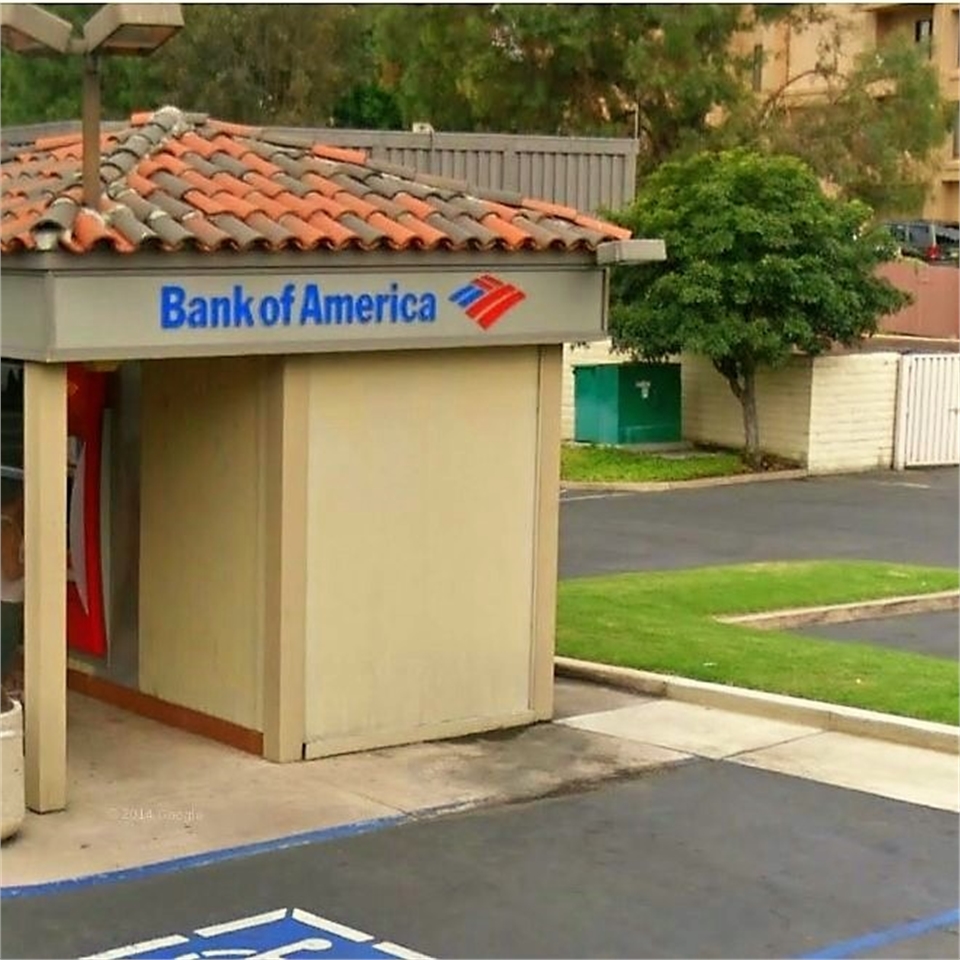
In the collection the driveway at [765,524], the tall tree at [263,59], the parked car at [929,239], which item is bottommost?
the driveway at [765,524]

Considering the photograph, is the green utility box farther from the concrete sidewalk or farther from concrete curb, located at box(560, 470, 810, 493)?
the concrete sidewalk

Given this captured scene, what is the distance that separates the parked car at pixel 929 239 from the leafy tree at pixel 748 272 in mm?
25240

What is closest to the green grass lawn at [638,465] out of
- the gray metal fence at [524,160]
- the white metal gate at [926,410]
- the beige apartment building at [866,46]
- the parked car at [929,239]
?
the white metal gate at [926,410]

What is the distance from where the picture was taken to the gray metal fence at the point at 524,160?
2880 cm

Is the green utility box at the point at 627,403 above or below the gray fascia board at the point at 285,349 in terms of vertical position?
below

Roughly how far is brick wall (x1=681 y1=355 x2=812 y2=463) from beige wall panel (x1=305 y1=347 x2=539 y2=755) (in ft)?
53.1

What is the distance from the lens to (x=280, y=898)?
7.86 metres

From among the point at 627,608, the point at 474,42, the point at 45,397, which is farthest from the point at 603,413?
the point at 45,397

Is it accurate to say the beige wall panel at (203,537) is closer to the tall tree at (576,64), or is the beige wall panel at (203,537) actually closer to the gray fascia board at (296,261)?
the gray fascia board at (296,261)

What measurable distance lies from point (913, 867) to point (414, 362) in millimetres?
3917

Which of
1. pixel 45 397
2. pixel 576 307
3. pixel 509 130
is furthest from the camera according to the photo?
pixel 509 130

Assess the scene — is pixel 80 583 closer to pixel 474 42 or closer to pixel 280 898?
pixel 280 898

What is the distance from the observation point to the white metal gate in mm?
27500

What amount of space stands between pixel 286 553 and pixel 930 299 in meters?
36.6
